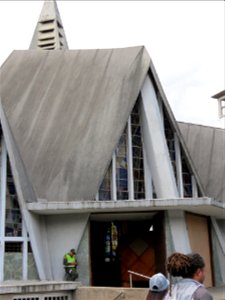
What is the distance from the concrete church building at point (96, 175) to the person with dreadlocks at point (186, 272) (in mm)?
10747

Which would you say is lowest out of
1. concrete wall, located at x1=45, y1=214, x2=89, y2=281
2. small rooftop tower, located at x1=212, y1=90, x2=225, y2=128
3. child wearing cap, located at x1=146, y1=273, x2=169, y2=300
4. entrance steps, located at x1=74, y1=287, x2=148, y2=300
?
entrance steps, located at x1=74, y1=287, x2=148, y2=300

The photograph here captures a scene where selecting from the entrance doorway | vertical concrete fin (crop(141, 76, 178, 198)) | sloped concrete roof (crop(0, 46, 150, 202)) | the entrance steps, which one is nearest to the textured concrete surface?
the entrance steps

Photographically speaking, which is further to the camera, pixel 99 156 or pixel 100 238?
pixel 100 238

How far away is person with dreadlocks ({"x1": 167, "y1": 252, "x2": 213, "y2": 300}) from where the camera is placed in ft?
8.89

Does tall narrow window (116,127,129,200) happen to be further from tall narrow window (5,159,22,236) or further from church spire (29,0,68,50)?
church spire (29,0,68,50)

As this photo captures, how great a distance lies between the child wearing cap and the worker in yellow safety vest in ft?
35.7

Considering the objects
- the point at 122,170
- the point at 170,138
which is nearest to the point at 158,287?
the point at 122,170

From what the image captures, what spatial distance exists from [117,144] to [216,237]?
4724 millimetres

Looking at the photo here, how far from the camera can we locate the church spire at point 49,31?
29.5 meters

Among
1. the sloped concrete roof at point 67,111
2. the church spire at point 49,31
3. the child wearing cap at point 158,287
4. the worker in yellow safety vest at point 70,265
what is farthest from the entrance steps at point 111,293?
the church spire at point 49,31

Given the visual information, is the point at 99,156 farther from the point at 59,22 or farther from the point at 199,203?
Result: the point at 59,22

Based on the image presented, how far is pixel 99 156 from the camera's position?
1488cm

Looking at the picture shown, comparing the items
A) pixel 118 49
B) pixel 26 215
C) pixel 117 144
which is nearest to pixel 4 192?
pixel 26 215

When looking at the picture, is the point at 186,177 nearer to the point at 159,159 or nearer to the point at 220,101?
the point at 159,159
